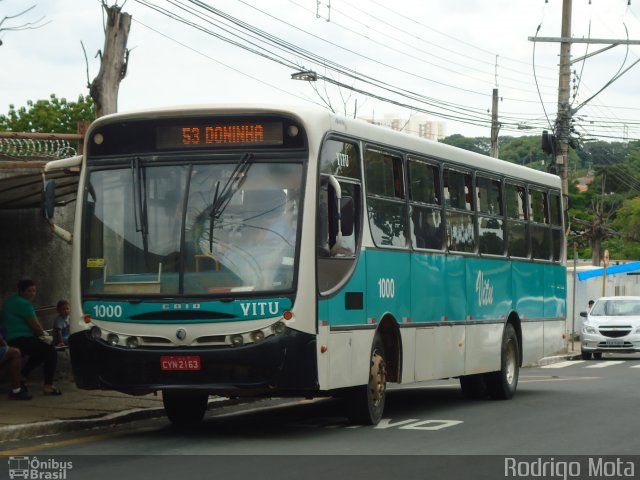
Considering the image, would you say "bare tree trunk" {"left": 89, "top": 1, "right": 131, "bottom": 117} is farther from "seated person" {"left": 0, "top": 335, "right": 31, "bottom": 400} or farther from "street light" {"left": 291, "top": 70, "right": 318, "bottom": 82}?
"street light" {"left": 291, "top": 70, "right": 318, "bottom": 82}

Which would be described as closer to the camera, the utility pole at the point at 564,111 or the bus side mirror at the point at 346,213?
the bus side mirror at the point at 346,213

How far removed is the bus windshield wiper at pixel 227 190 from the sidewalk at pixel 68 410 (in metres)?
2.53

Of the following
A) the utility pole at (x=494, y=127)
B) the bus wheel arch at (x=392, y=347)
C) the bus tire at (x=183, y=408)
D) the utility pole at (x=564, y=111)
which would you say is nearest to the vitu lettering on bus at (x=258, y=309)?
the bus tire at (x=183, y=408)

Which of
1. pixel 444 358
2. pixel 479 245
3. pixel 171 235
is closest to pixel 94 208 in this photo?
pixel 171 235

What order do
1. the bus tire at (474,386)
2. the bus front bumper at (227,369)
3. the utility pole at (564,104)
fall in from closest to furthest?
the bus front bumper at (227,369), the bus tire at (474,386), the utility pole at (564,104)

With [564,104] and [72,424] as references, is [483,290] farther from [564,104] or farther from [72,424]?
[564,104]

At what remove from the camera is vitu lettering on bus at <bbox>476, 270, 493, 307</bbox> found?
18.0 meters

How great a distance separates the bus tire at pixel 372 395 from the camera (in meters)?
14.1

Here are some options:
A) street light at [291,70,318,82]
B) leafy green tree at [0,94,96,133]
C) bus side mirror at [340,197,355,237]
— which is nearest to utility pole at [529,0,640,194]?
street light at [291,70,318,82]

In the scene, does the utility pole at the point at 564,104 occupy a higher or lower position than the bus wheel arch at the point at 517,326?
higher

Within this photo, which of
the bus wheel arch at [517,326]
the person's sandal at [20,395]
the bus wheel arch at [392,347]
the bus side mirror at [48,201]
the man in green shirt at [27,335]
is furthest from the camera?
the bus wheel arch at [517,326]

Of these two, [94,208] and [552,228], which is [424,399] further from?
[94,208]

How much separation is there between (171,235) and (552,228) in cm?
1032

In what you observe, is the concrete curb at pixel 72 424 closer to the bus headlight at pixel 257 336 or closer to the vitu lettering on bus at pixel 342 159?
the bus headlight at pixel 257 336
